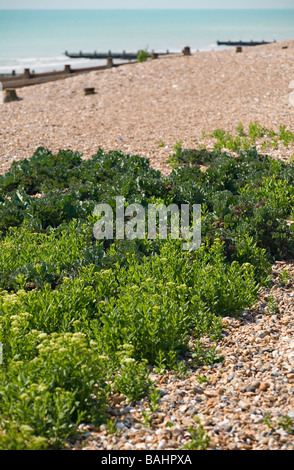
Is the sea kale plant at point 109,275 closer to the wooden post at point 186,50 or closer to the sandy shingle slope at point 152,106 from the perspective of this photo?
the sandy shingle slope at point 152,106

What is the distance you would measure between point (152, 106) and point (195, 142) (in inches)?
135

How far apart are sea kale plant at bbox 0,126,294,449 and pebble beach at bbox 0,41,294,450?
213 millimetres

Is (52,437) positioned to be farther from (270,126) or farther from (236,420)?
(270,126)

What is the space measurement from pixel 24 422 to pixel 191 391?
1.37 metres

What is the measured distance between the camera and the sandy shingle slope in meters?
10.8

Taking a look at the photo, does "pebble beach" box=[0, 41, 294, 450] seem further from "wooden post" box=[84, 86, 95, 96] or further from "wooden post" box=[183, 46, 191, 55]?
"wooden post" box=[183, 46, 191, 55]

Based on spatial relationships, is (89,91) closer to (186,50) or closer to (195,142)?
(195,142)

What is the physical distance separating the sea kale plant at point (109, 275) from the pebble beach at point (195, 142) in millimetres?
213

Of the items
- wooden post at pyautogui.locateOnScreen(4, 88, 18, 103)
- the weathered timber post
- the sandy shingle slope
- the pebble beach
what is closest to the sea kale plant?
the pebble beach

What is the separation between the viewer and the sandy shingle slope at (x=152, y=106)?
10781 millimetres

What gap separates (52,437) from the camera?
126 inches

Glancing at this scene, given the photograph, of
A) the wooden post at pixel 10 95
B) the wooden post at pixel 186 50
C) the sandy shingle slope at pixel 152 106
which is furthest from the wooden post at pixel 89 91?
the wooden post at pixel 186 50

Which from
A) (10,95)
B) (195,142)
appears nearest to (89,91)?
(10,95)
